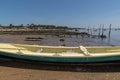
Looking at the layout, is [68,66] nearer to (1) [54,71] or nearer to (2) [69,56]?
(2) [69,56]

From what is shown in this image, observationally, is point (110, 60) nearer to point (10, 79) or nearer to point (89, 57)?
point (89, 57)

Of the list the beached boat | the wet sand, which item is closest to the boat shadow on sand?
the wet sand

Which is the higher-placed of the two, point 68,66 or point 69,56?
point 69,56

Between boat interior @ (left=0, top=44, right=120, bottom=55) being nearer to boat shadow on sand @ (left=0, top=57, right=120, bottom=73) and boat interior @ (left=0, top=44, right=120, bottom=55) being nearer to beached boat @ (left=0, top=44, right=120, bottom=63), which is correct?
beached boat @ (left=0, top=44, right=120, bottom=63)

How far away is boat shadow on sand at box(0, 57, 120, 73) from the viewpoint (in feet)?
36.4

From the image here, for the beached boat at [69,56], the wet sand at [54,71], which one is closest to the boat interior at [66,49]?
the beached boat at [69,56]

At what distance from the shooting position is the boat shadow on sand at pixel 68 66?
11094 millimetres

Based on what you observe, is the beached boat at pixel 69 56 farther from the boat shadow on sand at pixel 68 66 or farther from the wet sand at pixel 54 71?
the wet sand at pixel 54 71

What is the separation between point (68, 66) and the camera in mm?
11555

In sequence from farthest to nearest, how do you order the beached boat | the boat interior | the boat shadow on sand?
the boat interior
the boat shadow on sand
the beached boat

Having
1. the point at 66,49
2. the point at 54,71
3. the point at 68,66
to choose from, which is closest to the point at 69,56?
the point at 68,66

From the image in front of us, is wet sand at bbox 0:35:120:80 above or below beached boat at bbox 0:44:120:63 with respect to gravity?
below

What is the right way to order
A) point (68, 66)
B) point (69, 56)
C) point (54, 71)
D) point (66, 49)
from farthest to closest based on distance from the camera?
point (66, 49) < point (68, 66) < point (69, 56) < point (54, 71)

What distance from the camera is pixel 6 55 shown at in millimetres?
11680
